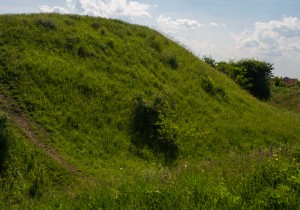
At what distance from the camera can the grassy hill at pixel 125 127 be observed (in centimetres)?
639

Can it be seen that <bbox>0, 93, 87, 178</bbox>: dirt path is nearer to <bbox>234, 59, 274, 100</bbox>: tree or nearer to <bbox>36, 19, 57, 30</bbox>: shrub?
<bbox>36, 19, 57, 30</bbox>: shrub

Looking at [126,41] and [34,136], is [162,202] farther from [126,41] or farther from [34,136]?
[126,41]

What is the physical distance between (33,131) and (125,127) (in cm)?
423

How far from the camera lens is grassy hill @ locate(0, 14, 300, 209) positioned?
21.0 ft

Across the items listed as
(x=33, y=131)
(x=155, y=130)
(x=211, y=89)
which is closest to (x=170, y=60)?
(x=211, y=89)

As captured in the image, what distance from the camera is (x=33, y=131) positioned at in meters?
14.2

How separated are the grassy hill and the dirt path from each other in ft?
0.17

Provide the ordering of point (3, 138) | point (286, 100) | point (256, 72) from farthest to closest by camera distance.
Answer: point (286, 100), point (256, 72), point (3, 138)

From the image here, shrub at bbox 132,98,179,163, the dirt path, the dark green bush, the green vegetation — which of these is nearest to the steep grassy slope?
the green vegetation

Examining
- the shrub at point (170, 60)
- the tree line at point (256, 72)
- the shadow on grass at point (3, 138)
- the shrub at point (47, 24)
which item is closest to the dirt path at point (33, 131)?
the shadow on grass at point (3, 138)

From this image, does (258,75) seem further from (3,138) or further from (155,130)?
(3,138)

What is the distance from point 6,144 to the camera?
12.3 meters

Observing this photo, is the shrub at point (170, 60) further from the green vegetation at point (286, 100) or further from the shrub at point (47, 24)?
the green vegetation at point (286, 100)

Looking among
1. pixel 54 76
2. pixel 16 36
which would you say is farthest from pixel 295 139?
pixel 16 36
